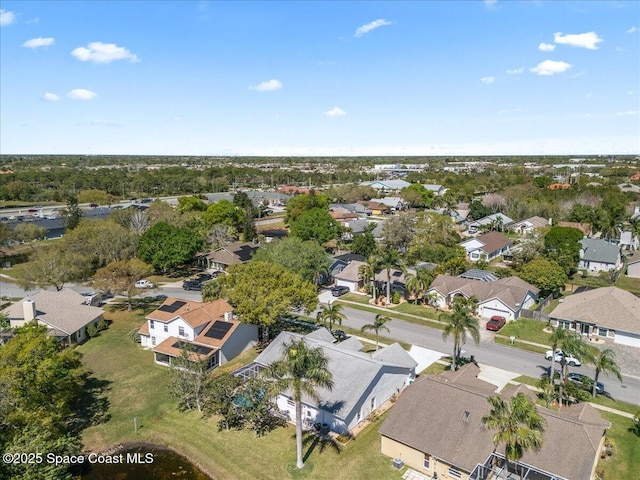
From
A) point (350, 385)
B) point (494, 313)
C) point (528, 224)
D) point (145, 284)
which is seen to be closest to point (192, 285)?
point (145, 284)

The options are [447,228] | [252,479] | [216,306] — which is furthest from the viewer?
[447,228]

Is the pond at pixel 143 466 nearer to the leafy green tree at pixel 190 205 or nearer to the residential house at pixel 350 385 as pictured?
the residential house at pixel 350 385

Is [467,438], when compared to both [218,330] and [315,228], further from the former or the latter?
[315,228]

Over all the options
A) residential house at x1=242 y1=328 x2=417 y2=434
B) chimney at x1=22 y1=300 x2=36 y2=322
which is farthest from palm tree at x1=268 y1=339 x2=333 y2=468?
chimney at x1=22 y1=300 x2=36 y2=322

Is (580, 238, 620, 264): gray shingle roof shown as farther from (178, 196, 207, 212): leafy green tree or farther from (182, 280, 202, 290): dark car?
(178, 196, 207, 212): leafy green tree

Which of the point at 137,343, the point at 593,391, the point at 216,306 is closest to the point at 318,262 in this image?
the point at 216,306

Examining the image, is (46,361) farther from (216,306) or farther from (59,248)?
(59,248)
